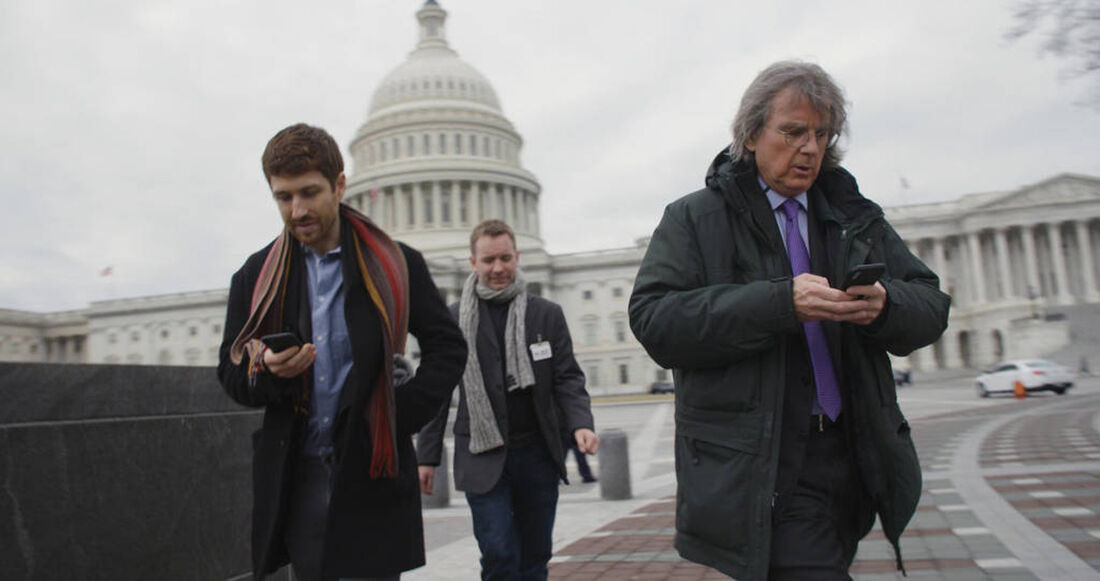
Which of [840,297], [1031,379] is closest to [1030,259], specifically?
[1031,379]

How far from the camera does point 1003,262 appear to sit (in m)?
74.4

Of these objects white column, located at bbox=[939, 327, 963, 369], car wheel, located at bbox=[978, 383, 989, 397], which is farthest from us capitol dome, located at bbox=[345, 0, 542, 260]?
car wheel, located at bbox=[978, 383, 989, 397]

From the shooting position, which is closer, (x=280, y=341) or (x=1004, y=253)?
(x=280, y=341)

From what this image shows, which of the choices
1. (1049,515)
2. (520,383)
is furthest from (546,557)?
(1049,515)

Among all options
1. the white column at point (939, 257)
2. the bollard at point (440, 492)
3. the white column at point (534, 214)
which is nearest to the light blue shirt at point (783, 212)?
the bollard at point (440, 492)

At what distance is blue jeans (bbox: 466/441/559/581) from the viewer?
15.4 ft

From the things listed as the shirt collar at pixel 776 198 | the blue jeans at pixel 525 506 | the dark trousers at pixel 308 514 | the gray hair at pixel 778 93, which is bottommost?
the blue jeans at pixel 525 506

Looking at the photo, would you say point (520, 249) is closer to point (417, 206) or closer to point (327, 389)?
point (417, 206)

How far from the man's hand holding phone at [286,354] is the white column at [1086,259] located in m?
83.5

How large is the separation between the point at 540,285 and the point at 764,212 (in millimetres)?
79555

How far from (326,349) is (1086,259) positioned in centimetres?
8456

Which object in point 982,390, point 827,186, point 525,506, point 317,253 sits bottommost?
point 982,390

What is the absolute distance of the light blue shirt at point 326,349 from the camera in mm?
3004

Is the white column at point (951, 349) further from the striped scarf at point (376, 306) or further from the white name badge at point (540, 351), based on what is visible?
the striped scarf at point (376, 306)
